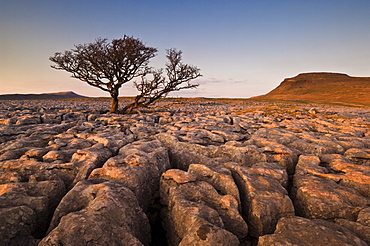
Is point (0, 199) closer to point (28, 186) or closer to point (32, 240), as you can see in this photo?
point (28, 186)

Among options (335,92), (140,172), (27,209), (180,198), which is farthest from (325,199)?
(335,92)

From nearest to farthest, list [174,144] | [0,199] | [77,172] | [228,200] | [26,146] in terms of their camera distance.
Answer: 1. [0,199]
2. [228,200]
3. [77,172]
4. [26,146]
5. [174,144]

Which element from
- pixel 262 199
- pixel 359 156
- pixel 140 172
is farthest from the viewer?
pixel 359 156

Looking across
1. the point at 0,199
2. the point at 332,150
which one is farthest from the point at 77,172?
the point at 332,150

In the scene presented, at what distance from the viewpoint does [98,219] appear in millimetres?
2943

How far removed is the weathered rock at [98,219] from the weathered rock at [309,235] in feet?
6.94

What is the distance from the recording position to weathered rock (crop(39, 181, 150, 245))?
8.82ft

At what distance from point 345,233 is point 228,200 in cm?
191

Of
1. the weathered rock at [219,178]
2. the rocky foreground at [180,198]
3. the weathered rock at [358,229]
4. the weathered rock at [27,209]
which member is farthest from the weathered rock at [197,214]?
the weathered rock at [27,209]

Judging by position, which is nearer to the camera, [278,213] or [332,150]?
[278,213]

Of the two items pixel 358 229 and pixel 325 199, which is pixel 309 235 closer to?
pixel 358 229

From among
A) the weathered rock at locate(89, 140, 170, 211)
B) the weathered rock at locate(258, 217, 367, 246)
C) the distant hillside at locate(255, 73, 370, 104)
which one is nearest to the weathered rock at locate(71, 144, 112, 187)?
the weathered rock at locate(89, 140, 170, 211)

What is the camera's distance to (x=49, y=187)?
4055 mm

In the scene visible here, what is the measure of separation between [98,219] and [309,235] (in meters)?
3.38
